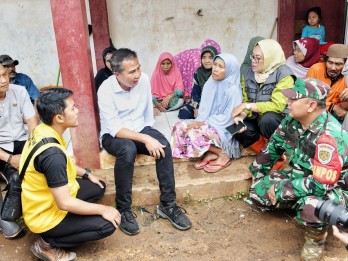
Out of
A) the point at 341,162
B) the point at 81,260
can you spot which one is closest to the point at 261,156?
the point at 341,162

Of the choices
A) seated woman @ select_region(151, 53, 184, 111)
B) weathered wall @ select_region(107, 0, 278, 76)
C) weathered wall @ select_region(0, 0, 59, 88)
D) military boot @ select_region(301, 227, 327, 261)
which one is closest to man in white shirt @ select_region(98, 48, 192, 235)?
military boot @ select_region(301, 227, 327, 261)

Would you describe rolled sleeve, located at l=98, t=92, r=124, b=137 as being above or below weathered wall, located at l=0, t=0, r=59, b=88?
below

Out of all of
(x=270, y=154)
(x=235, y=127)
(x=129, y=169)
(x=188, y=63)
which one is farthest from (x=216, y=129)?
(x=188, y=63)

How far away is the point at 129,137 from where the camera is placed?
382 centimetres

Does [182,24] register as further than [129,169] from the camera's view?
Yes

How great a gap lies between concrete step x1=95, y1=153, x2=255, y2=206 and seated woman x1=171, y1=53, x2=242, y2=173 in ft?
0.38

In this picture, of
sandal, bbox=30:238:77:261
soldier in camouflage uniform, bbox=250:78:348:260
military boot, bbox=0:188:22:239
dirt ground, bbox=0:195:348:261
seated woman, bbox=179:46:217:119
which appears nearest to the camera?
soldier in camouflage uniform, bbox=250:78:348:260

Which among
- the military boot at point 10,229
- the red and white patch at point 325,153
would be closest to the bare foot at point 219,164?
the red and white patch at point 325,153

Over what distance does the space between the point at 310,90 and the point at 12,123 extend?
9.18ft

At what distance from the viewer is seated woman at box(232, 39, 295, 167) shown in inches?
160

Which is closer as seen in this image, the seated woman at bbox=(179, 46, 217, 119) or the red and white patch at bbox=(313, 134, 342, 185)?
the red and white patch at bbox=(313, 134, 342, 185)

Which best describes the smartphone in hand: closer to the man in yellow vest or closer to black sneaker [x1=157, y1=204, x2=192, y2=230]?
black sneaker [x1=157, y1=204, x2=192, y2=230]

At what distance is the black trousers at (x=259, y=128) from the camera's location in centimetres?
402

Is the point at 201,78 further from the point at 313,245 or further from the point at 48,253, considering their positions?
the point at 48,253
